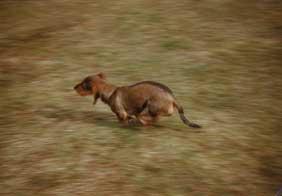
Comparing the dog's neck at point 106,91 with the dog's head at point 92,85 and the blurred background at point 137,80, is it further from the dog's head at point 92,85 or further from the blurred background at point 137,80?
the blurred background at point 137,80

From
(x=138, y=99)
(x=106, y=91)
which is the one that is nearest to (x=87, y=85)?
(x=106, y=91)

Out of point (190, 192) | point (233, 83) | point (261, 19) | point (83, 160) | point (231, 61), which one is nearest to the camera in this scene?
point (190, 192)

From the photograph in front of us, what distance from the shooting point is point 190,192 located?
34.4 feet

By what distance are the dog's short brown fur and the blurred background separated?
1.22 ft

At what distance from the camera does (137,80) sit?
14.9 m

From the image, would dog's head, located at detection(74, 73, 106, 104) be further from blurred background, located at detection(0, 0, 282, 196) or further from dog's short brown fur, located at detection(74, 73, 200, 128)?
blurred background, located at detection(0, 0, 282, 196)

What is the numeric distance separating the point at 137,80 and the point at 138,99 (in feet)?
11.1

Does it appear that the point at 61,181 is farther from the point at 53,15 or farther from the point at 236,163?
the point at 53,15

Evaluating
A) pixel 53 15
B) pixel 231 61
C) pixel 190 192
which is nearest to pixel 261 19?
pixel 231 61

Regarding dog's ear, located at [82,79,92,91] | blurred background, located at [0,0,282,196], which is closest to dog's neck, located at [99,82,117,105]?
dog's ear, located at [82,79,92,91]

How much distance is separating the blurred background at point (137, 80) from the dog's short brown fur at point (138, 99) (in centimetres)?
37

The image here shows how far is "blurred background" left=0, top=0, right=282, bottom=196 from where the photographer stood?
35.8 feet

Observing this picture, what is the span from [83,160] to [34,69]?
17.3 feet

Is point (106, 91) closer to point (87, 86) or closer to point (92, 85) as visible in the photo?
point (92, 85)
